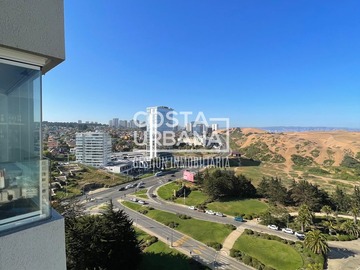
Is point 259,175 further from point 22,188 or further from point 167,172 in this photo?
point 22,188

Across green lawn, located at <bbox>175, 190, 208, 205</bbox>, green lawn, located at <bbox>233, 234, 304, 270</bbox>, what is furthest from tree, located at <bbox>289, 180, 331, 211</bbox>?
green lawn, located at <bbox>175, 190, 208, 205</bbox>

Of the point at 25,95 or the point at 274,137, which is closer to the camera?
the point at 25,95

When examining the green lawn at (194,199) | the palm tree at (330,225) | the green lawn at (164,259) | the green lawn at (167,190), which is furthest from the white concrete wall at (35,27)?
the green lawn at (167,190)

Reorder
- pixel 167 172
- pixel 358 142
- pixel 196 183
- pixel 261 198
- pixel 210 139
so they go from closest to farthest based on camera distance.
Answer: pixel 261 198
pixel 196 183
pixel 167 172
pixel 358 142
pixel 210 139

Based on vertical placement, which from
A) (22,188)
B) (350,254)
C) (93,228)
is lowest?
(350,254)

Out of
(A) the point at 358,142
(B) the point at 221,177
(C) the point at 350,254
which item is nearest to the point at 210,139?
(A) the point at 358,142

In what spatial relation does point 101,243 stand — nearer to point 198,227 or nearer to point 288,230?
point 198,227
